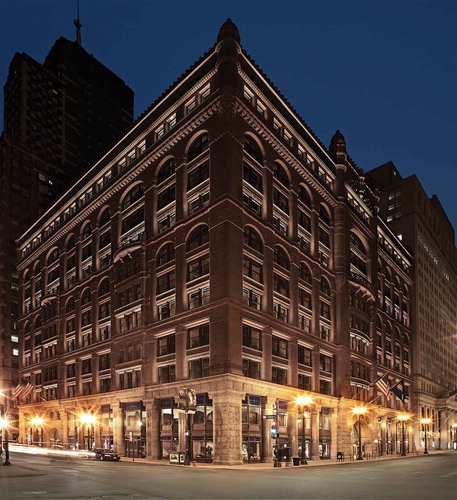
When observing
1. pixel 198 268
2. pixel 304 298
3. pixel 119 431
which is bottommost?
pixel 119 431

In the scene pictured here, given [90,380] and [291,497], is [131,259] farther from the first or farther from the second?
[291,497]

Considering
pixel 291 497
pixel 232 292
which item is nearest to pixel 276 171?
pixel 232 292

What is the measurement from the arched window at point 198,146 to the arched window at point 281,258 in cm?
1382

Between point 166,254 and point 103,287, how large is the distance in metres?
16.9

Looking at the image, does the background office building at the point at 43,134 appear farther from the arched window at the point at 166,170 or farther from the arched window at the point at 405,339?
the arched window at the point at 405,339

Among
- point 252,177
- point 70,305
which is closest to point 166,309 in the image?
point 252,177

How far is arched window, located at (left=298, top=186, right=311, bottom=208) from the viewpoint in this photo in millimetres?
69438

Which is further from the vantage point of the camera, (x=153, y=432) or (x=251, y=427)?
(x=153, y=432)

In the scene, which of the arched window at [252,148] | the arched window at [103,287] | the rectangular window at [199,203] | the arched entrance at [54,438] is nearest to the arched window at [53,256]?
the arched window at [103,287]

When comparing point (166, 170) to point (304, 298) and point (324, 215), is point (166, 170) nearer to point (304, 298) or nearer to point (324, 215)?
point (304, 298)

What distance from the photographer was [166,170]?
64.6m

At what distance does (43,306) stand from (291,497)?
254ft

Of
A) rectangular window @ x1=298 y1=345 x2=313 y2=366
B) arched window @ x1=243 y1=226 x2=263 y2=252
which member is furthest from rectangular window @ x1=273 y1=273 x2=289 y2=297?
rectangular window @ x1=298 y1=345 x2=313 y2=366

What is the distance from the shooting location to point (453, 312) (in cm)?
15438
